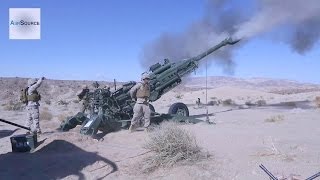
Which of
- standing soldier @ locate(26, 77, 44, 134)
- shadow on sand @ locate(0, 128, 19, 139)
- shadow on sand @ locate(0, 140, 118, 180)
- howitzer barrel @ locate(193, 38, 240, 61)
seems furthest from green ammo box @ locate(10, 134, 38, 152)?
howitzer barrel @ locate(193, 38, 240, 61)

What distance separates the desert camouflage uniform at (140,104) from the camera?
1463 centimetres

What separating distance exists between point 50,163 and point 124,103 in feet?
17.8

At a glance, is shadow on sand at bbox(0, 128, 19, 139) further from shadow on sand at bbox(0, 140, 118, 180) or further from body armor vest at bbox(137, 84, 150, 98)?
body armor vest at bbox(137, 84, 150, 98)

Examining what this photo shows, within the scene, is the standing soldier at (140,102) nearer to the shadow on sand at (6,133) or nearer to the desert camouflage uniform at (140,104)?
the desert camouflage uniform at (140,104)

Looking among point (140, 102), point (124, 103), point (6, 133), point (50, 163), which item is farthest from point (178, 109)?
point (50, 163)

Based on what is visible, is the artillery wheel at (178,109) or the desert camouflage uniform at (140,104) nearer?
the desert camouflage uniform at (140,104)

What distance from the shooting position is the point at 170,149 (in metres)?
9.91

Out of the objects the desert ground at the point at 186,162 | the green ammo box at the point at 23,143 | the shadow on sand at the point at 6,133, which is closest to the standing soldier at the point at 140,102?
the desert ground at the point at 186,162

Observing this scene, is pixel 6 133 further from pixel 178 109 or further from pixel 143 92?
pixel 178 109

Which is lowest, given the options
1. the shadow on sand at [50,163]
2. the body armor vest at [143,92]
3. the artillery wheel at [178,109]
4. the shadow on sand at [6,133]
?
the shadow on sand at [50,163]

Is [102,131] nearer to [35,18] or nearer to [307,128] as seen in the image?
[35,18]

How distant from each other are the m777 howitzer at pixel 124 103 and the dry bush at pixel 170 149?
4.02m

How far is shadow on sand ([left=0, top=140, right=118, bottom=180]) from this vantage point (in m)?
9.91

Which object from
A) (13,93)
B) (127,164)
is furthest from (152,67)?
(13,93)
